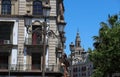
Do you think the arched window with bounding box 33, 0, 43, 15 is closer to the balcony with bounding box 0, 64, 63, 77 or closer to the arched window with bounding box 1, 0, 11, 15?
the arched window with bounding box 1, 0, 11, 15

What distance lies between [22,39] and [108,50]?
1048 centimetres

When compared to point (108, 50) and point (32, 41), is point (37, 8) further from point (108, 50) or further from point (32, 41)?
point (108, 50)

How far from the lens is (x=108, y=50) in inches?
2221

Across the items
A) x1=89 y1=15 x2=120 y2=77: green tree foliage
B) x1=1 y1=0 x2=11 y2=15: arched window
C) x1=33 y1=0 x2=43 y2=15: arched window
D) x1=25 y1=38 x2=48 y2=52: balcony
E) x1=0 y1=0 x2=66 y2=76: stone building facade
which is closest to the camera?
x1=89 y1=15 x2=120 y2=77: green tree foliage

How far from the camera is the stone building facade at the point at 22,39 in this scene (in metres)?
58.9

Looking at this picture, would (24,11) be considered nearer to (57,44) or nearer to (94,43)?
(57,44)

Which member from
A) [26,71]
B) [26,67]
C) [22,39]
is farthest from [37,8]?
[26,71]

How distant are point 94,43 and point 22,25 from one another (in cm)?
1222

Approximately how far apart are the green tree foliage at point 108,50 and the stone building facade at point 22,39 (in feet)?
17.3

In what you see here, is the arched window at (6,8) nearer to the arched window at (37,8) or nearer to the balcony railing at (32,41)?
the arched window at (37,8)

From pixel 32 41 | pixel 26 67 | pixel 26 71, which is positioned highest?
pixel 32 41

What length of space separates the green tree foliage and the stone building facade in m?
5.26

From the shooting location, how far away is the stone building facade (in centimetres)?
5894

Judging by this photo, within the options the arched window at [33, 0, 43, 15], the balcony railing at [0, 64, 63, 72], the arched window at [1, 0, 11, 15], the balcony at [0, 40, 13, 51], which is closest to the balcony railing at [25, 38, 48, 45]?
the balcony at [0, 40, 13, 51]
